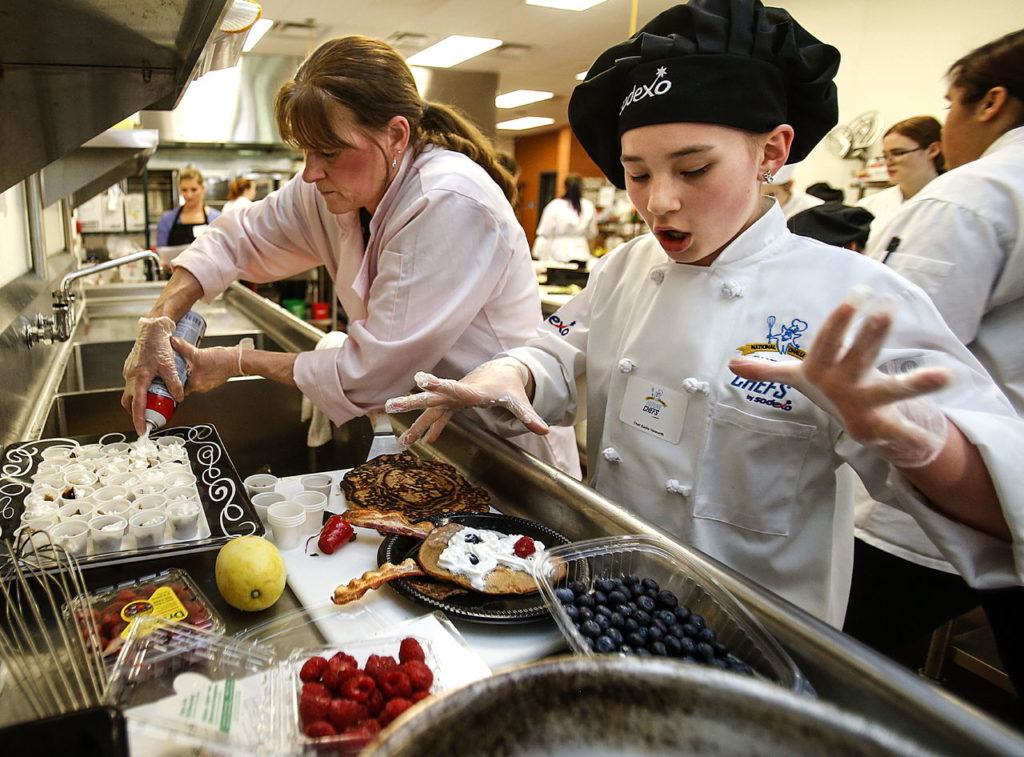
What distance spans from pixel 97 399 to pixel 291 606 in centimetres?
162

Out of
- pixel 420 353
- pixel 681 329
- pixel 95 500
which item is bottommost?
pixel 95 500

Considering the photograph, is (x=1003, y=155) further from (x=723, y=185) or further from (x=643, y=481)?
(x=643, y=481)

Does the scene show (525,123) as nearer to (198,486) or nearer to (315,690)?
(198,486)

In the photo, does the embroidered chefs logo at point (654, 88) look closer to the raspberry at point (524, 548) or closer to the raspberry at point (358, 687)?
the raspberry at point (524, 548)

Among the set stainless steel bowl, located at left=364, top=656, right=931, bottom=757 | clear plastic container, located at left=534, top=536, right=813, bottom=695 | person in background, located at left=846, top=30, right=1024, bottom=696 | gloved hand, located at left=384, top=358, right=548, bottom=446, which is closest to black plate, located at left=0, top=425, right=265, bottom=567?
gloved hand, located at left=384, top=358, right=548, bottom=446

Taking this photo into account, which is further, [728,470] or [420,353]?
[420,353]

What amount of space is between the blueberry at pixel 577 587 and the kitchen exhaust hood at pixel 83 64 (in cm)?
106

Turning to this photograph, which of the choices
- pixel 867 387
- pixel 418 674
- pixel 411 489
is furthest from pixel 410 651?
pixel 867 387

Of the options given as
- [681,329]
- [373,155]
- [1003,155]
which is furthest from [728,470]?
[1003,155]

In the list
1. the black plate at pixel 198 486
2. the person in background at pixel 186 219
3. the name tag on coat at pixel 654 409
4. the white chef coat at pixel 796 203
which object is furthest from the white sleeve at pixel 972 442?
the person in background at pixel 186 219

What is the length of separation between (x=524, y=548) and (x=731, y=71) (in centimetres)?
91

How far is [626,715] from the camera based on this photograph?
0.43 meters

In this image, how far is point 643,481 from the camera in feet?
4.54

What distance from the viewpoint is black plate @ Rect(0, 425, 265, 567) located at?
114 centimetres
